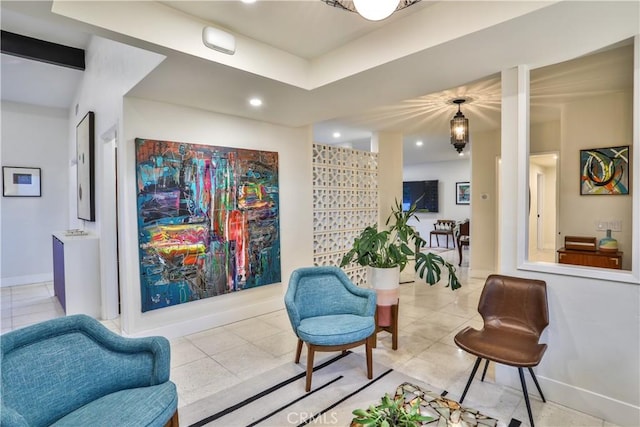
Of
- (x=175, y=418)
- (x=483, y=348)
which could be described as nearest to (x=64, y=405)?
(x=175, y=418)

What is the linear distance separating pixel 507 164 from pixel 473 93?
1674 millimetres

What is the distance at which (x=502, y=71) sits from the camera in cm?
256

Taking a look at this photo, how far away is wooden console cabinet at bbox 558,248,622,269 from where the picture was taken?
3447 millimetres

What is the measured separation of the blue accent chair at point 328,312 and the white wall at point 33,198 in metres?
5.79

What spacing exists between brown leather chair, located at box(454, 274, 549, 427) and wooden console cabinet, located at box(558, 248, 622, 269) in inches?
69.4

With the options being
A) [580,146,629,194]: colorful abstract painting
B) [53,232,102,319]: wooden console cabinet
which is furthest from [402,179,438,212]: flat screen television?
[53,232,102,319]: wooden console cabinet

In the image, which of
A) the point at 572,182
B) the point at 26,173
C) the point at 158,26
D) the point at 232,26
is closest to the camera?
the point at 158,26

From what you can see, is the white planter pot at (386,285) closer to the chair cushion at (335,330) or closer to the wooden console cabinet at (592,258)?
the chair cushion at (335,330)

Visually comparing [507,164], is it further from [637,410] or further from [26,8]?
[26,8]

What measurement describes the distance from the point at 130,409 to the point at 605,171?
16.3 ft

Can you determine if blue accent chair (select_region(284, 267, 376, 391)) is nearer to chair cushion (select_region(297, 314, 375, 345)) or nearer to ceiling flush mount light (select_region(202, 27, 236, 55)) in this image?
chair cushion (select_region(297, 314, 375, 345))

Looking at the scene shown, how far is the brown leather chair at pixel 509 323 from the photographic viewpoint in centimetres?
214

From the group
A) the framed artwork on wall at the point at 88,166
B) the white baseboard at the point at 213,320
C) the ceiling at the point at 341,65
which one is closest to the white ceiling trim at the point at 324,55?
the ceiling at the point at 341,65

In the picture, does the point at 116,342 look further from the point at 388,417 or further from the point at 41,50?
the point at 41,50
